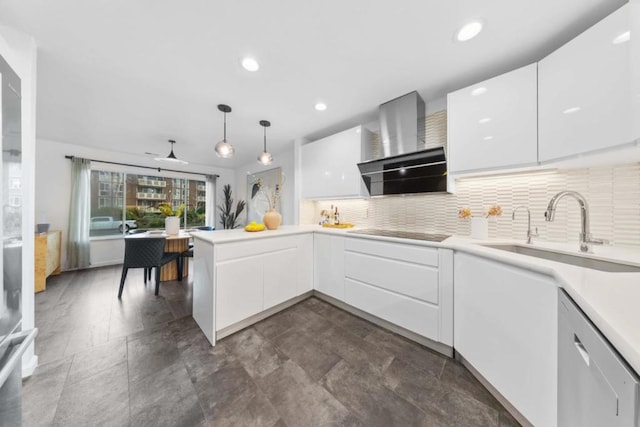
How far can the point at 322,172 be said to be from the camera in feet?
9.34

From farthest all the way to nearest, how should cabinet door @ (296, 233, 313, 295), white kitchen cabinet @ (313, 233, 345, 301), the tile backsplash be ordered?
1. cabinet door @ (296, 233, 313, 295)
2. white kitchen cabinet @ (313, 233, 345, 301)
3. the tile backsplash

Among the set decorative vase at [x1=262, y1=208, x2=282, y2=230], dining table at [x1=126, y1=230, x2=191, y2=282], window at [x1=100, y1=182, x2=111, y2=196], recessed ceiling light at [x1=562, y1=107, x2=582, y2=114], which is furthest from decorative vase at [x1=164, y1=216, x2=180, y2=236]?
recessed ceiling light at [x1=562, y1=107, x2=582, y2=114]

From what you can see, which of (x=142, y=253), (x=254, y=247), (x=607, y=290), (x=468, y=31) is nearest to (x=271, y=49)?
(x=468, y=31)

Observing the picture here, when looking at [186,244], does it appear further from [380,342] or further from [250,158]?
[380,342]

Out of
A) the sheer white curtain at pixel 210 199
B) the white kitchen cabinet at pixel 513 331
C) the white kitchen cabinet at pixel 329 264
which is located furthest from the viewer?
the sheer white curtain at pixel 210 199

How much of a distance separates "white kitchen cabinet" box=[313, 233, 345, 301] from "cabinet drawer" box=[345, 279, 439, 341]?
126 mm

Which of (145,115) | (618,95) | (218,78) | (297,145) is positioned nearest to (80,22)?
(218,78)

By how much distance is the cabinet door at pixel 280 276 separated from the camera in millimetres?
2000

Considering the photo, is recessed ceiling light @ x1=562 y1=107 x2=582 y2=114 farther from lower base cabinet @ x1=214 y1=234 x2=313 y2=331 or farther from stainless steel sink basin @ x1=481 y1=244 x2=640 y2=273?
lower base cabinet @ x1=214 y1=234 x2=313 y2=331

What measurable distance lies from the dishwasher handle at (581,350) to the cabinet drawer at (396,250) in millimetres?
862

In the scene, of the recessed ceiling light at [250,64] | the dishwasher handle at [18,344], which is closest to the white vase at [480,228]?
the recessed ceiling light at [250,64]

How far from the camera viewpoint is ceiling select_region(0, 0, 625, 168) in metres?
1.16

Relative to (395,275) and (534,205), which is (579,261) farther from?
(395,275)

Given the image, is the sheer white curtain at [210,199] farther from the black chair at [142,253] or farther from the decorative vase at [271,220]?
the decorative vase at [271,220]
